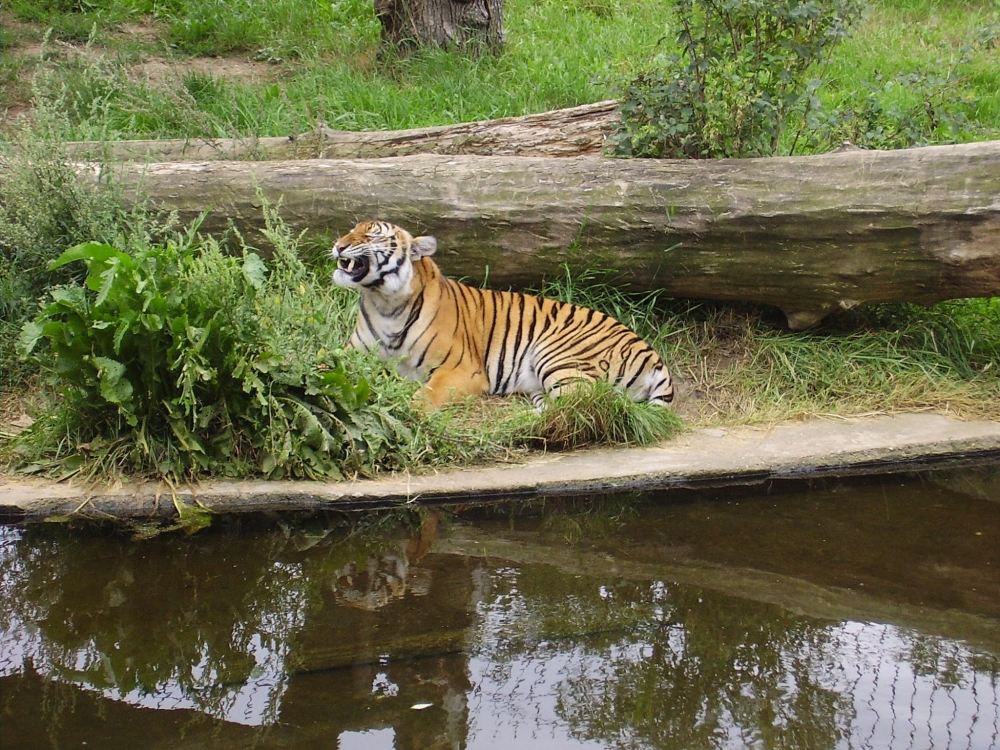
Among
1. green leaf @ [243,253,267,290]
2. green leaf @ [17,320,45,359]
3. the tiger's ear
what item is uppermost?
the tiger's ear

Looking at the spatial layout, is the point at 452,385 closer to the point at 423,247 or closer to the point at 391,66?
the point at 423,247

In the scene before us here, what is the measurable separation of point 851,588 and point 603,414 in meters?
1.60

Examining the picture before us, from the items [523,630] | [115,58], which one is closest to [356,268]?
[523,630]

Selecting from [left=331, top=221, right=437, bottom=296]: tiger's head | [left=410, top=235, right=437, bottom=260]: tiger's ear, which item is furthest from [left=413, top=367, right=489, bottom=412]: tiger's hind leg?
[left=410, top=235, right=437, bottom=260]: tiger's ear

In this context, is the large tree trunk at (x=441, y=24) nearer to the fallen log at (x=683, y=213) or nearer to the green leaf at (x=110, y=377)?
the fallen log at (x=683, y=213)

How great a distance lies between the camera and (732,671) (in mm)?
3453

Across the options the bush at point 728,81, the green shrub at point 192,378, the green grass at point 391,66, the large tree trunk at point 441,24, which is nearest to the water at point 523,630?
the green shrub at point 192,378

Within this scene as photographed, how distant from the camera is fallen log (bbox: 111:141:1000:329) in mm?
5727

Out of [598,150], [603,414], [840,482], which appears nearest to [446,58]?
[598,150]

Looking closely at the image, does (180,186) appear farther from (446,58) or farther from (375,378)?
(446,58)

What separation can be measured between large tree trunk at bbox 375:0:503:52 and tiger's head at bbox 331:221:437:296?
3.89 m

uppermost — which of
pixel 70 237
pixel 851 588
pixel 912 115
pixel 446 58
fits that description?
pixel 446 58

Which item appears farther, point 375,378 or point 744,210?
point 744,210

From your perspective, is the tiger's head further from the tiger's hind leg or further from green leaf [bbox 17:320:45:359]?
green leaf [bbox 17:320:45:359]
